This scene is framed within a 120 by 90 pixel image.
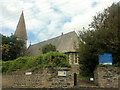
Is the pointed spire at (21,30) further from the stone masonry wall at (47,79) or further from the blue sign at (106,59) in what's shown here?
the blue sign at (106,59)

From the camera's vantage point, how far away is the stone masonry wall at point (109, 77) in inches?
340

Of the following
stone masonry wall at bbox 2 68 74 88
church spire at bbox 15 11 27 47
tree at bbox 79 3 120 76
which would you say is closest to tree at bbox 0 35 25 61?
church spire at bbox 15 11 27 47

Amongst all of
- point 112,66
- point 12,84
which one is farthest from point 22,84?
point 112,66

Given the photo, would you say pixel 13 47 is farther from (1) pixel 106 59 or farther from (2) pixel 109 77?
(2) pixel 109 77

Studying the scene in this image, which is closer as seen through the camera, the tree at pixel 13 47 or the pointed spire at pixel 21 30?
the tree at pixel 13 47

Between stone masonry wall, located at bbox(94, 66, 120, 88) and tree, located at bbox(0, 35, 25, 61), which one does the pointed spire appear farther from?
stone masonry wall, located at bbox(94, 66, 120, 88)

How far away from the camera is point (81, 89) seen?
28.3ft

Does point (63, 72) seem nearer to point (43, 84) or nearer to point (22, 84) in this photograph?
point (43, 84)

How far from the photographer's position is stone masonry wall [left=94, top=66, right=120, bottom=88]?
8633 mm

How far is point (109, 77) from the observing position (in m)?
8.73

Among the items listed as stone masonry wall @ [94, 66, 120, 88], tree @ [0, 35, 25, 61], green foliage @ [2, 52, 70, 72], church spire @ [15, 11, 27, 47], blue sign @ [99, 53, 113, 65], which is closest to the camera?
stone masonry wall @ [94, 66, 120, 88]

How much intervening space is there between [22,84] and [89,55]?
6.10 meters

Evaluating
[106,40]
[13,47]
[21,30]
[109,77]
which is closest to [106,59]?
[109,77]

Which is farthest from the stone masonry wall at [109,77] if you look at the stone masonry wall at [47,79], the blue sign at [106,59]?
the stone masonry wall at [47,79]
